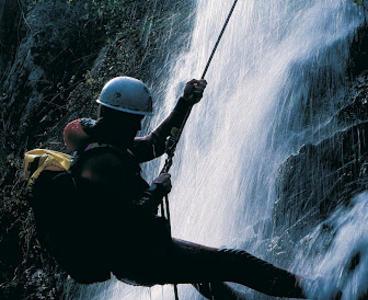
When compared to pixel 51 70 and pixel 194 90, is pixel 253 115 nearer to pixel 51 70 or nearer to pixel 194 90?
pixel 194 90

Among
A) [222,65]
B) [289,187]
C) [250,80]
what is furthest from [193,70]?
[289,187]

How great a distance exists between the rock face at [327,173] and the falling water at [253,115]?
0.54ft

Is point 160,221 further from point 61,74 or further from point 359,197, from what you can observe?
point 61,74

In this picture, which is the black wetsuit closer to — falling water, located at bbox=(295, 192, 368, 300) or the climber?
the climber

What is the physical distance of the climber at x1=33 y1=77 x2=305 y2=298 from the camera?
4.71 meters

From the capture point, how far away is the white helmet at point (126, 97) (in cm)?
504

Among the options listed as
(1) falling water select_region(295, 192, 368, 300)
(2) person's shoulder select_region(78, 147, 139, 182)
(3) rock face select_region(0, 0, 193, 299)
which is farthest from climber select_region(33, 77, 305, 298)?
(3) rock face select_region(0, 0, 193, 299)

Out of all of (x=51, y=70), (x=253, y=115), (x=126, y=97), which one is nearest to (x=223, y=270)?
(x=126, y=97)

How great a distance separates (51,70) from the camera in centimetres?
1286

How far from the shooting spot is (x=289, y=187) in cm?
687

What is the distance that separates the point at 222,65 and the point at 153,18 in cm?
275

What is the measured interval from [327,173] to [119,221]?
262 cm

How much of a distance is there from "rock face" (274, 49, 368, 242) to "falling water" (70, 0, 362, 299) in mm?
164

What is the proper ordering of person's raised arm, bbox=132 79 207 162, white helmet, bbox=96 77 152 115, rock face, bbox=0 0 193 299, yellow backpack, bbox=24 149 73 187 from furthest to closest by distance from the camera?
rock face, bbox=0 0 193 299 → person's raised arm, bbox=132 79 207 162 → white helmet, bbox=96 77 152 115 → yellow backpack, bbox=24 149 73 187
